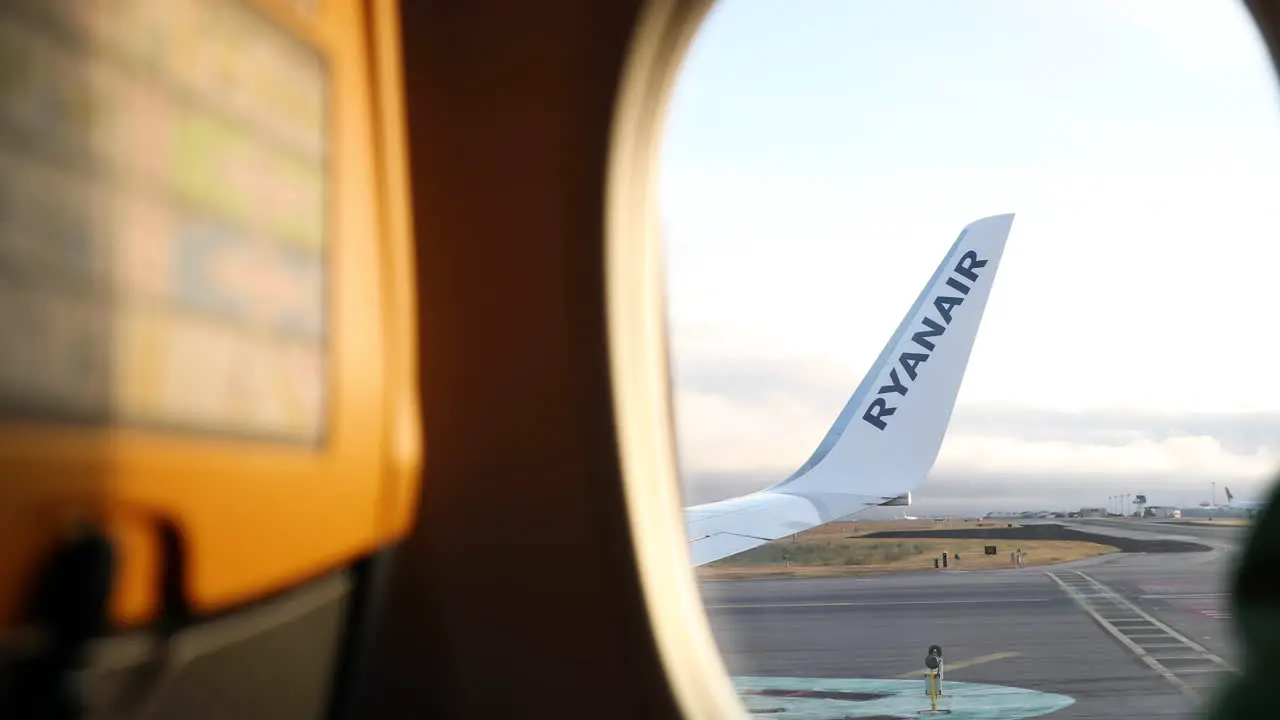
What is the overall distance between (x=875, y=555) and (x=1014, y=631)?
6.90m

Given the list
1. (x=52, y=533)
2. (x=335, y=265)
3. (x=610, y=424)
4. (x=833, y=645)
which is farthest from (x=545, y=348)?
(x=833, y=645)

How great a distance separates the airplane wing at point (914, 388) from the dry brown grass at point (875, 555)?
3931 millimetres

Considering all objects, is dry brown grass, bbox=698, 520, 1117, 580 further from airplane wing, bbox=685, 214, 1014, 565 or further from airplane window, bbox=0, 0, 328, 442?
airplane window, bbox=0, 0, 328, 442

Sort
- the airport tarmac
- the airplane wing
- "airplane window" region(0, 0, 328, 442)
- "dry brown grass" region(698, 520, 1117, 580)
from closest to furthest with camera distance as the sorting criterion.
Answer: "airplane window" region(0, 0, 328, 442)
the airport tarmac
the airplane wing
"dry brown grass" region(698, 520, 1117, 580)

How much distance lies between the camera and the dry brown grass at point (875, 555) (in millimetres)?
11680

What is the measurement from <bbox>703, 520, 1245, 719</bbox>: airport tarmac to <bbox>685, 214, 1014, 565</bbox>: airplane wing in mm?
971

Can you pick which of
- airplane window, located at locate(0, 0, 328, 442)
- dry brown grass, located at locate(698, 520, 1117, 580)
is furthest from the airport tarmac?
airplane window, located at locate(0, 0, 328, 442)

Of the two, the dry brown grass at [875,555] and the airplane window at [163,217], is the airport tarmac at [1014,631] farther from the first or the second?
the airplane window at [163,217]

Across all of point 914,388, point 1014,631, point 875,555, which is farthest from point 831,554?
point 914,388

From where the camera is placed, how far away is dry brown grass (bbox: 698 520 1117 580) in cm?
1168

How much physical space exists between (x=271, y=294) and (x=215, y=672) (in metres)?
0.24

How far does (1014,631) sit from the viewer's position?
6.72m

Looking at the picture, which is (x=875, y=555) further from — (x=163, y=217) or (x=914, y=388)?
(x=163, y=217)

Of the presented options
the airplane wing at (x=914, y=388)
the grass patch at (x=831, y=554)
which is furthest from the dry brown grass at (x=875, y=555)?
the airplane wing at (x=914, y=388)
